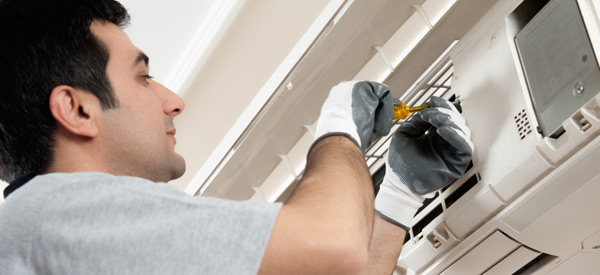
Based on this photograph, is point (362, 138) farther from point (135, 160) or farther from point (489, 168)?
point (135, 160)

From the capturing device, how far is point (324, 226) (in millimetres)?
990

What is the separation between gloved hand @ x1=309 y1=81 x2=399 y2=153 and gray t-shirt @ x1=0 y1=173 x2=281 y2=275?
16.3 inches

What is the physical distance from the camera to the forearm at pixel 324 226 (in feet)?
3.19

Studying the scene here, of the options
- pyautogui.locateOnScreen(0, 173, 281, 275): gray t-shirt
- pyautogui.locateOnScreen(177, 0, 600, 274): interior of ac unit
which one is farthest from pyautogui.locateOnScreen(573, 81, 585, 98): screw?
pyautogui.locateOnScreen(0, 173, 281, 275): gray t-shirt

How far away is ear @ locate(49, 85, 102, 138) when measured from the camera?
1.16m

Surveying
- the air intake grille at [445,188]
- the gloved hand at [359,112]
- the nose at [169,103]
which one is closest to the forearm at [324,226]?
the gloved hand at [359,112]

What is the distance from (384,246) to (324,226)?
65 centimetres

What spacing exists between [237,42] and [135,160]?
1.33 meters

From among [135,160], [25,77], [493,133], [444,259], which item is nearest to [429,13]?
[493,133]

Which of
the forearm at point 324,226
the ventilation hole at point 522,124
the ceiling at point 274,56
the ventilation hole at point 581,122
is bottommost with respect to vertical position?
the ceiling at point 274,56

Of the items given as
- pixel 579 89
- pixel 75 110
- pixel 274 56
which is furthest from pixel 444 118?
pixel 274 56

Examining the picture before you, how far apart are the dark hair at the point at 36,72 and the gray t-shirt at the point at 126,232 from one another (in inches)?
8.6

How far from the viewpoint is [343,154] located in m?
1.21

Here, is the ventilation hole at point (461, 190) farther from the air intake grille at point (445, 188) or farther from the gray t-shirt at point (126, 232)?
the gray t-shirt at point (126, 232)
